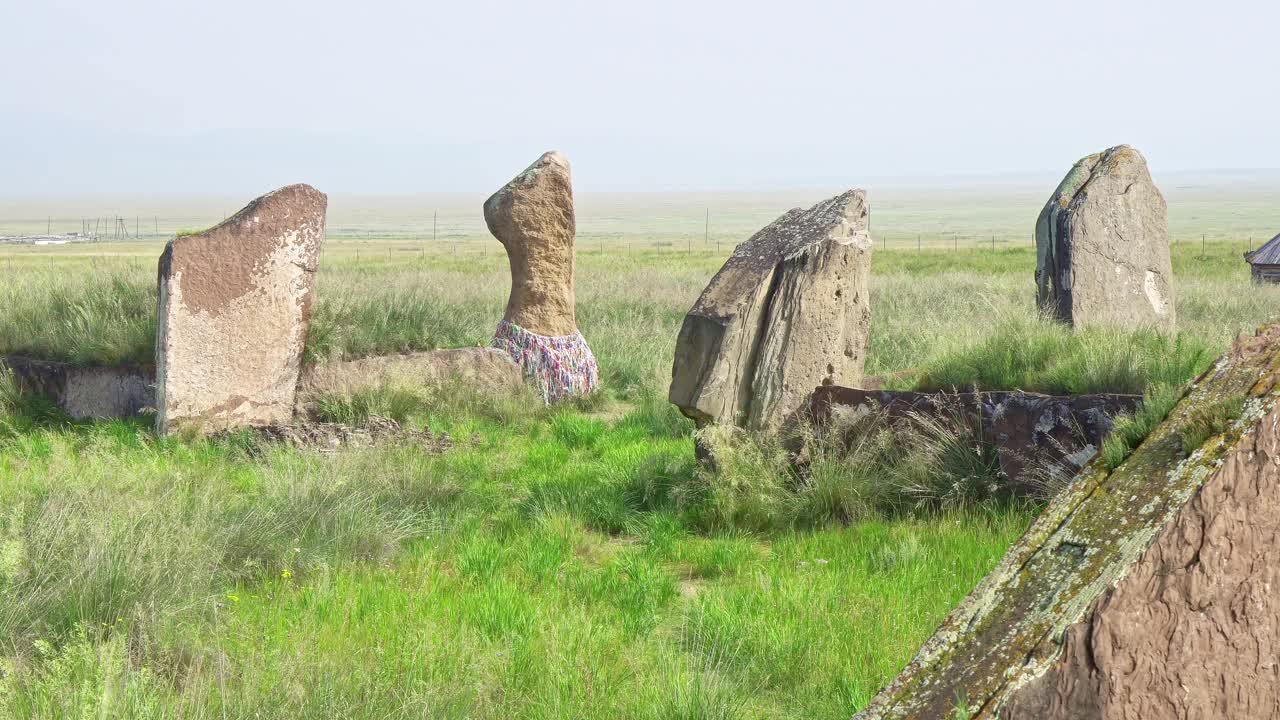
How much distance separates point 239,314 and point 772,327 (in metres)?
4.37

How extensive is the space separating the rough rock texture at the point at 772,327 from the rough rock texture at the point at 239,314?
3754 mm

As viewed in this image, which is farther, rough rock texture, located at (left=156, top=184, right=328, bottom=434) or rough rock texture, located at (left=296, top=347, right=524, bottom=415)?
rough rock texture, located at (left=296, top=347, right=524, bottom=415)

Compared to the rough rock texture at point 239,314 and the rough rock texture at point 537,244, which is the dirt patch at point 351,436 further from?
the rough rock texture at point 537,244

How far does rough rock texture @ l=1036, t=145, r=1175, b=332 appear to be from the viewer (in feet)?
32.7

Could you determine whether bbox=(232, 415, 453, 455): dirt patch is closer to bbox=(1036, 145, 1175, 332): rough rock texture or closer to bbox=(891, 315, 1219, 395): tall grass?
bbox=(891, 315, 1219, 395): tall grass

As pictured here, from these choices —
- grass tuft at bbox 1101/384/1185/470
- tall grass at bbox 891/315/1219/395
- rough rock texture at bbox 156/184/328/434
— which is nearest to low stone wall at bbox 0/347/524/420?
rough rock texture at bbox 156/184/328/434

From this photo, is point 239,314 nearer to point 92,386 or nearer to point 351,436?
point 351,436

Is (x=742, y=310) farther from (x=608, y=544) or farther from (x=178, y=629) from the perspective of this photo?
(x=178, y=629)

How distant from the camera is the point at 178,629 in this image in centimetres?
388

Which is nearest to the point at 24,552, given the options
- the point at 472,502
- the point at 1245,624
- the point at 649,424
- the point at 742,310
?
the point at 472,502

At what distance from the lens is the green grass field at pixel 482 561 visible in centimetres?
354

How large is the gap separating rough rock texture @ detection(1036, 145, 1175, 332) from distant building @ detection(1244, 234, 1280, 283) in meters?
13.7

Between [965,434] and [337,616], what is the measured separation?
11.3 feet

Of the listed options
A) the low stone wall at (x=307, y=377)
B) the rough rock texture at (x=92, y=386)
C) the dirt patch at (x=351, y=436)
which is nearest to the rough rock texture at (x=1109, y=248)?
the low stone wall at (x=307, y=377)
